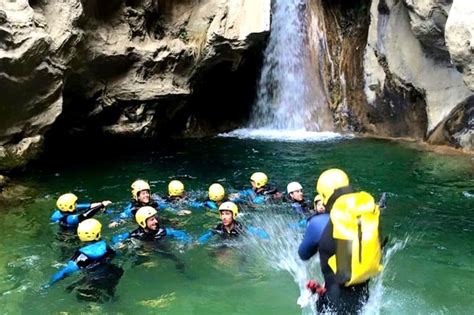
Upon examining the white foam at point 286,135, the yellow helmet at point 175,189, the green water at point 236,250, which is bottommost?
the green water at point 236,250

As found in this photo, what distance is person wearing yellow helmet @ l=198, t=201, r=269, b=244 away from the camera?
825 centimetres

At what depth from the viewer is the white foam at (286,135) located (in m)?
17.1

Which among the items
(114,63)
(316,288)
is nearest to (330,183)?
(316,288)

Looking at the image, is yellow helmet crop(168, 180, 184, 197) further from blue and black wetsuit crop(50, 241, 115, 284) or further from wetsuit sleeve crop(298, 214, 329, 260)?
wetsuit sleeve crop(298, 214, 329, 260)

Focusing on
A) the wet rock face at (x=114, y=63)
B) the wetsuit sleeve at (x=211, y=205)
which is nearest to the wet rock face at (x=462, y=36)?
the wetsuit sleeve at (x=211, y=205)

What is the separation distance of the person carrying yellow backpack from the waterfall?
14221mm

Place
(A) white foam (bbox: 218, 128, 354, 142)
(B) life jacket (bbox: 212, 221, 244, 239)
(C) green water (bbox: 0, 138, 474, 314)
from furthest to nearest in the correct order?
(A) white foam (bbox: 218, 128, 354, 142), (B) life jacket (bbox: 212, 221, 244, 239), (C) green water (bbox: 0, 138, 474, 314)

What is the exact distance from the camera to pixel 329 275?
461 centimetres

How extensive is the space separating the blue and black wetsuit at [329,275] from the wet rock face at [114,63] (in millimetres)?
7975

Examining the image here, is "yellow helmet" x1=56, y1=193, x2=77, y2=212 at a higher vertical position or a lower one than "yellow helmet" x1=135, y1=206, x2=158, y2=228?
lower

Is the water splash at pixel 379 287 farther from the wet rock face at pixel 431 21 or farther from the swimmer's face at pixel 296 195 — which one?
the wet rock face at pixel 431 21

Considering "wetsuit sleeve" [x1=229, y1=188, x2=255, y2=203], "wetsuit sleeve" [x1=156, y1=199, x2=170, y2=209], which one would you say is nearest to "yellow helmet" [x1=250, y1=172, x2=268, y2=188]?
"wetsuit sleeve" [x1=229, y1=188, x2=255, y2=203]

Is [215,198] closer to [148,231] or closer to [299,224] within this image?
[299,224]

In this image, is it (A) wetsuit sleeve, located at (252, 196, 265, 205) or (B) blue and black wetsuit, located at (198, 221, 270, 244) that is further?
(A) wetsuit sleeve, located at (252, 196, 265, 205)
